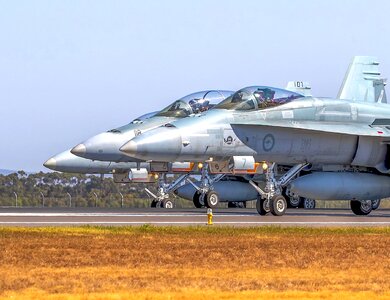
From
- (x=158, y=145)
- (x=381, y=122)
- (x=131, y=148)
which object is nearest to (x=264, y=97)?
(x=158, y=145)

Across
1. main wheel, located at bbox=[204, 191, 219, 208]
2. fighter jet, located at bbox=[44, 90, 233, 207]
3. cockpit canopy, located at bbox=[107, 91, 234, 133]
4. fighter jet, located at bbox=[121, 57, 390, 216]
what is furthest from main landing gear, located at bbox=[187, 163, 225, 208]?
fighter jet, located at bbox=[121, 57, 390, 216]

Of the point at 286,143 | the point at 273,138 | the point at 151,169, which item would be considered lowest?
the point at 151,169

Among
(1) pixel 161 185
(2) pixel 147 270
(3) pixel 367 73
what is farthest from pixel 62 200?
(2) pixel 147 270

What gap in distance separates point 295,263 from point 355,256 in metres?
1.45

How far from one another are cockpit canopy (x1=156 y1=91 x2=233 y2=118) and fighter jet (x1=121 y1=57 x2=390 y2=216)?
3.49m

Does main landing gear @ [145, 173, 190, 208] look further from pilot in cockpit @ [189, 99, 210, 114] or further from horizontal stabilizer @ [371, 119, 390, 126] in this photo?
horizontal stabilizer @ [371, 119, 390, 126]

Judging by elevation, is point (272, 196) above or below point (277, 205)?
above

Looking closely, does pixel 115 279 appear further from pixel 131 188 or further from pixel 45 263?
pixel 131 188

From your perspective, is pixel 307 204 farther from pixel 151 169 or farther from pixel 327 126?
pixel 327 126

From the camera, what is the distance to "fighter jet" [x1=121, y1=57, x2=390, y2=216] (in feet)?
90.2

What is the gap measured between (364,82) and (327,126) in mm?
11356

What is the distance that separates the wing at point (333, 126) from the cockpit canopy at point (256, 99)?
1.55ft

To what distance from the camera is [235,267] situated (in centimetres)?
1414

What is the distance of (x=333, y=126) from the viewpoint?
1132 inches
